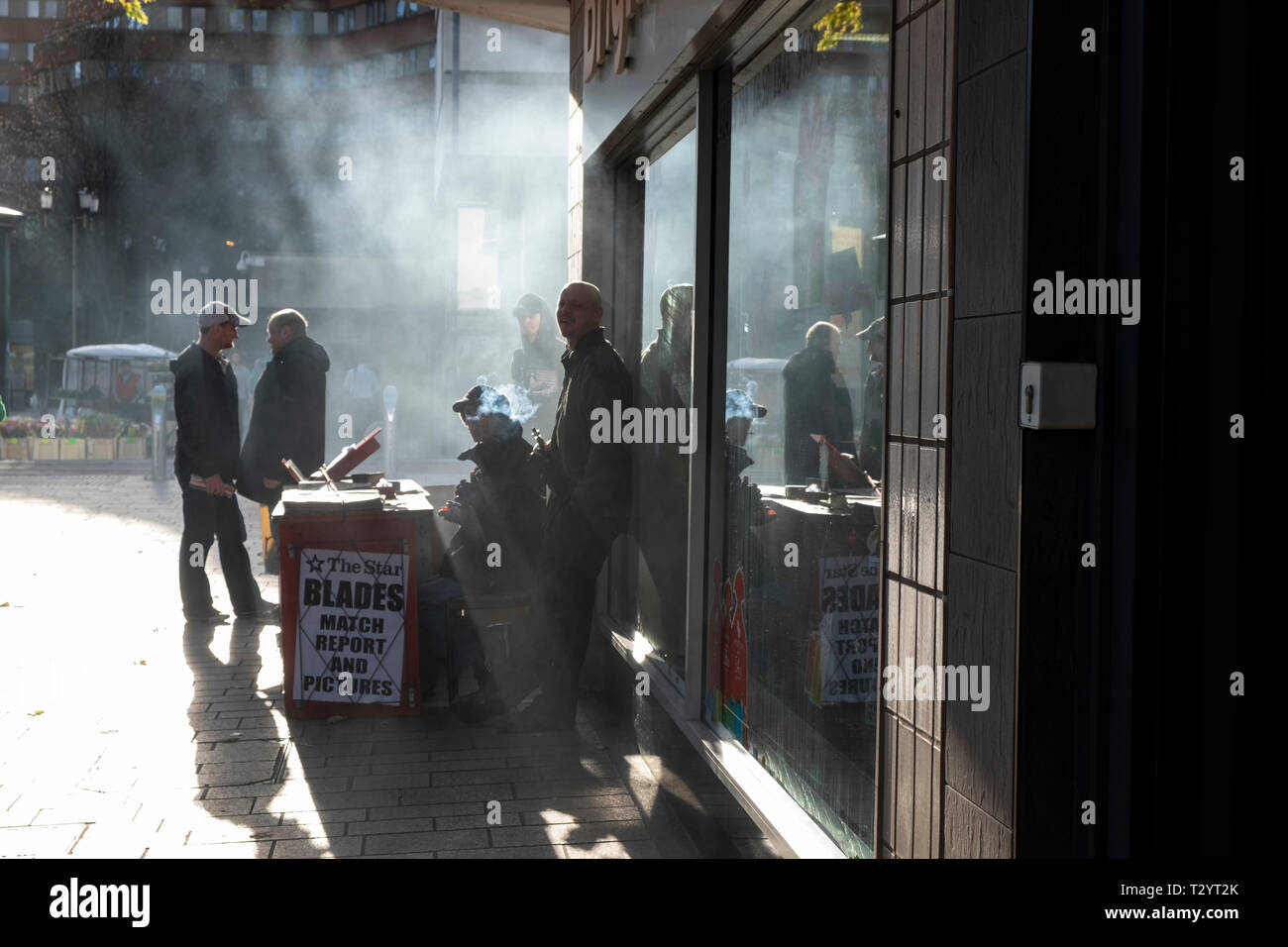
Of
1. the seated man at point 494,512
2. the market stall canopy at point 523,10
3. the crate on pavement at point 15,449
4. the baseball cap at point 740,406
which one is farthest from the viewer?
the crate on pavement at point 15,449

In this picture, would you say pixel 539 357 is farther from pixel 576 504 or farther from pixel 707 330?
pixel 707 330

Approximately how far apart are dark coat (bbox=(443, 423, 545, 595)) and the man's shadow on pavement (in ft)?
3.55

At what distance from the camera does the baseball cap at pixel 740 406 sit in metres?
4.42

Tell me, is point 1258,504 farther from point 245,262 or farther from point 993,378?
point 245,262

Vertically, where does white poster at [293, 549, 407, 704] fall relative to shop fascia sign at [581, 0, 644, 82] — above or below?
below

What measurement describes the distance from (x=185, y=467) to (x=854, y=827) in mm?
5525

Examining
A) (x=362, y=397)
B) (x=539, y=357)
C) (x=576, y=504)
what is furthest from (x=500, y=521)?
(x=362, y=397)

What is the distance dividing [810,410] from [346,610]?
8.43ft

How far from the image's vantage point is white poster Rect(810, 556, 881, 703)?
328cm

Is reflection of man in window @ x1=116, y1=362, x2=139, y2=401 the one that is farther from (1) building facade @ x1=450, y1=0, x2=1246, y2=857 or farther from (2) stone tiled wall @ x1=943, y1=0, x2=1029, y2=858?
(2) stone tiled wall @ x1=943, y1=0, x2=1029, y2=858

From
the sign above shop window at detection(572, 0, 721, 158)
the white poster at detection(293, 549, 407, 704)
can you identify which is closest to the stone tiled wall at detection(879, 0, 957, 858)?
the sign above shop window at detection(572, 0, 721, 158)

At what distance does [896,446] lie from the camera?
288 centimetres

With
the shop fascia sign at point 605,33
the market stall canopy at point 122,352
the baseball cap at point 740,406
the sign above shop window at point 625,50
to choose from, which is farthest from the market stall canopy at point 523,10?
the market stall canopy at point 122,352

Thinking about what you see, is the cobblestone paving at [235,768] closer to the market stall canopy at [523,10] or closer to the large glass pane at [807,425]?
the large glass pane at [807,425]
